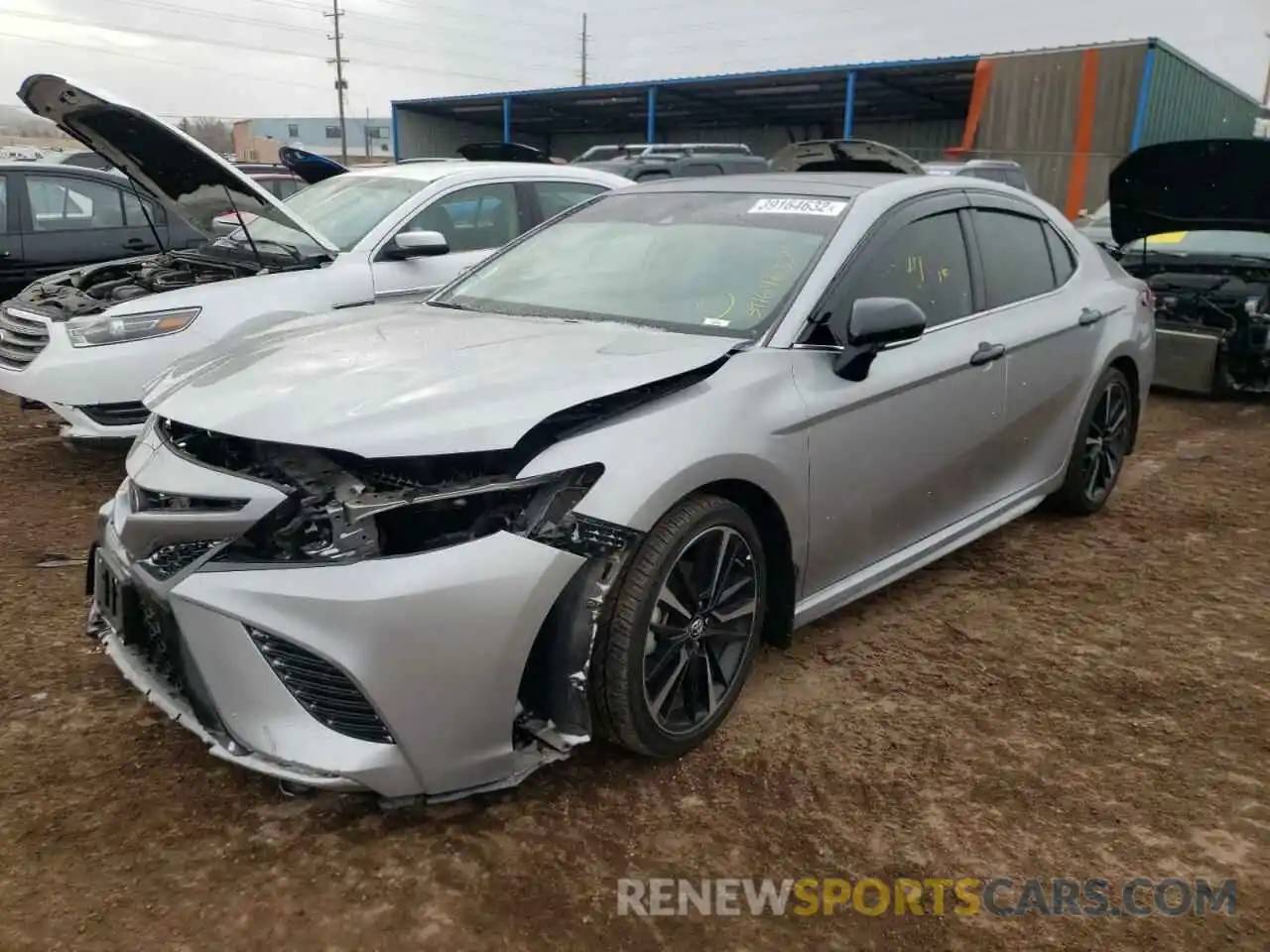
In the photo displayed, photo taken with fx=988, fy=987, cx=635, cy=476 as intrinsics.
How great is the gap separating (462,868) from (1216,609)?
320 centimetres

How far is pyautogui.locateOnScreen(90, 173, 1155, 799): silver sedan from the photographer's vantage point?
2258 mm

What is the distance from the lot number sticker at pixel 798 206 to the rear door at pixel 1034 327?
0.81 metres

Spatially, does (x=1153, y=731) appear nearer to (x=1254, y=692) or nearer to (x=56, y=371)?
(x=1254, y=692)

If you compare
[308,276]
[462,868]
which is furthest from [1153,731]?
[308,276]

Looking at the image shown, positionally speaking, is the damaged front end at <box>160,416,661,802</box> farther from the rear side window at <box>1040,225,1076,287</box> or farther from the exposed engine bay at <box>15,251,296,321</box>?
the exposed engine bay at <box>15,251,296,321</box>

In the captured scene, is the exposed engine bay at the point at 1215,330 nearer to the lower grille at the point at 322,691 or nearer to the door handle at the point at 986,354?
the door handle at the point at 986,354

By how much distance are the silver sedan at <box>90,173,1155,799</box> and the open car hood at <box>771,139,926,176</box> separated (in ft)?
2.77

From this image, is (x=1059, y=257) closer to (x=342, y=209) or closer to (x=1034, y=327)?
(x=1034, y=327)

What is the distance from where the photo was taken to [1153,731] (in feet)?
9.96

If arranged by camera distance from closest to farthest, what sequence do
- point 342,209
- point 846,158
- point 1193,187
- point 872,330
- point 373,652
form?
point 373,652 < point 872,330 < point 846,158 < point 342,209 < point 1193,187

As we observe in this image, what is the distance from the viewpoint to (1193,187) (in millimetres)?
6812

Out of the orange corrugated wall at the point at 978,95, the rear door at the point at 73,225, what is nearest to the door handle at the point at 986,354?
the rear door at the point at 73,225

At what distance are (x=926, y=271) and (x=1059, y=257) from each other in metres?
1.31

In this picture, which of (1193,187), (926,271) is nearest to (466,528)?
(926,271)
